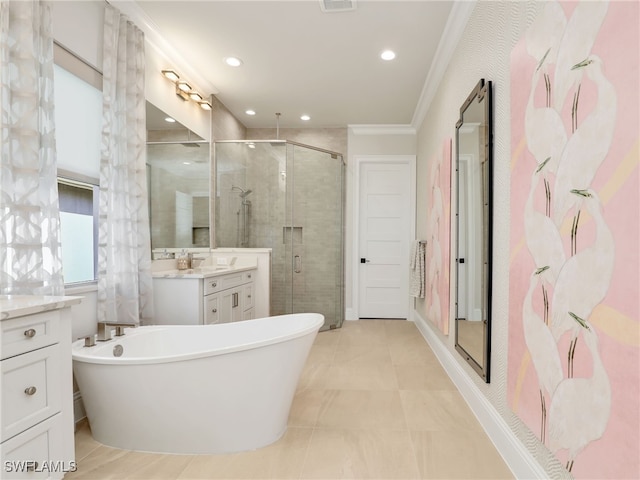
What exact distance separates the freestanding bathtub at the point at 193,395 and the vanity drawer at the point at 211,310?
1.01 metres

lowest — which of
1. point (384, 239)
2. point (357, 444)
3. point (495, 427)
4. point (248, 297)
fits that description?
point (357, 444)

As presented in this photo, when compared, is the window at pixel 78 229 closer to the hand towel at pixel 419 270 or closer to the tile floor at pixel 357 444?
the tile floor at pixel 357 444

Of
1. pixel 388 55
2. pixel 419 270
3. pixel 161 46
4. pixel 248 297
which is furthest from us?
pixel 419 270

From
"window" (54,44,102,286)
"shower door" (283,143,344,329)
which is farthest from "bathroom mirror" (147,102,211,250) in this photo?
"shower door" (283,143,344,329)

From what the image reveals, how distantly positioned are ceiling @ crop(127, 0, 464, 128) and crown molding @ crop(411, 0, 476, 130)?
39 mm

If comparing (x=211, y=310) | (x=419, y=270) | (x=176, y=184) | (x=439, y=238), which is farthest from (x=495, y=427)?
(x=176, y=184)

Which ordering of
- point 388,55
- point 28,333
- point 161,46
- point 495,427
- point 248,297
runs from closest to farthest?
point 28,333, point 495,427, point 161,46, point 388,55, point 248,297

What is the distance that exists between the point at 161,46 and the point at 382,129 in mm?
2962

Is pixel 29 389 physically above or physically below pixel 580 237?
below

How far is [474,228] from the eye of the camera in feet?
7.35

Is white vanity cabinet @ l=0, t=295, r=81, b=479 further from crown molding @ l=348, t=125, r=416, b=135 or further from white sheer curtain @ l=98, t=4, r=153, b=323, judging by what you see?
crown molding @ l=348, t=125, r=416, b=135

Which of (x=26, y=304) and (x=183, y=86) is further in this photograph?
(x=183, y=86)

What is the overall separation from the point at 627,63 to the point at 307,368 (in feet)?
9.20

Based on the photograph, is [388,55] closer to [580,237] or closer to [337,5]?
[337,5]
